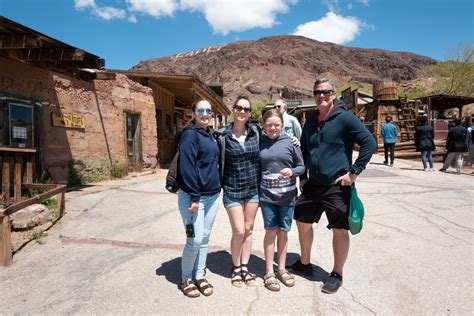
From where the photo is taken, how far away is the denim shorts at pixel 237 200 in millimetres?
2943

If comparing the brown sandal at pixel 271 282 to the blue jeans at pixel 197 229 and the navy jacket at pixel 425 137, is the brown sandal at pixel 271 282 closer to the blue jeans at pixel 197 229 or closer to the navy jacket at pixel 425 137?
the blue jeans at pixel 197 229

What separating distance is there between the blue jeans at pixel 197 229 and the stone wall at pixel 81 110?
578 cm

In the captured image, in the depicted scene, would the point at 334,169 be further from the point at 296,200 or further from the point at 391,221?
the point at 391,221

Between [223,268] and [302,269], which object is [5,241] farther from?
[302,269]

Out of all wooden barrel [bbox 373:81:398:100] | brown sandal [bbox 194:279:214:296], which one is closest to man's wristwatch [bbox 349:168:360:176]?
brown sandal [bbox 194:279:214:296]

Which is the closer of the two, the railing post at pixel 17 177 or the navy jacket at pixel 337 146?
the navy jacket at pixel 337 146

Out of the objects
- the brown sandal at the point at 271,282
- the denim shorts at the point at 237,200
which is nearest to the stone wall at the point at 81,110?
the denim shorts at the point at 237,200

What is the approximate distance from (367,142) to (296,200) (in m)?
0.83

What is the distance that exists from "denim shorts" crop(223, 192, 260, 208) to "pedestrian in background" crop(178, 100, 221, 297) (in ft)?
0.33

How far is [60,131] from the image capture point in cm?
794

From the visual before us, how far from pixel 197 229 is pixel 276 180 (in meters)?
0.81

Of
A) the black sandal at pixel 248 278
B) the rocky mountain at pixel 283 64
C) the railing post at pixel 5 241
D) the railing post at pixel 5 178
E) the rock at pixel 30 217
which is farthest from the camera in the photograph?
the rocky mountain at pixel 283 64

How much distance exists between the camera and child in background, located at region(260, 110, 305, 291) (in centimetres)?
292

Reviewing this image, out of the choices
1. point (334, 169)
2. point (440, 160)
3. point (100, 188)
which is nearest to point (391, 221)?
point (334, 169)
